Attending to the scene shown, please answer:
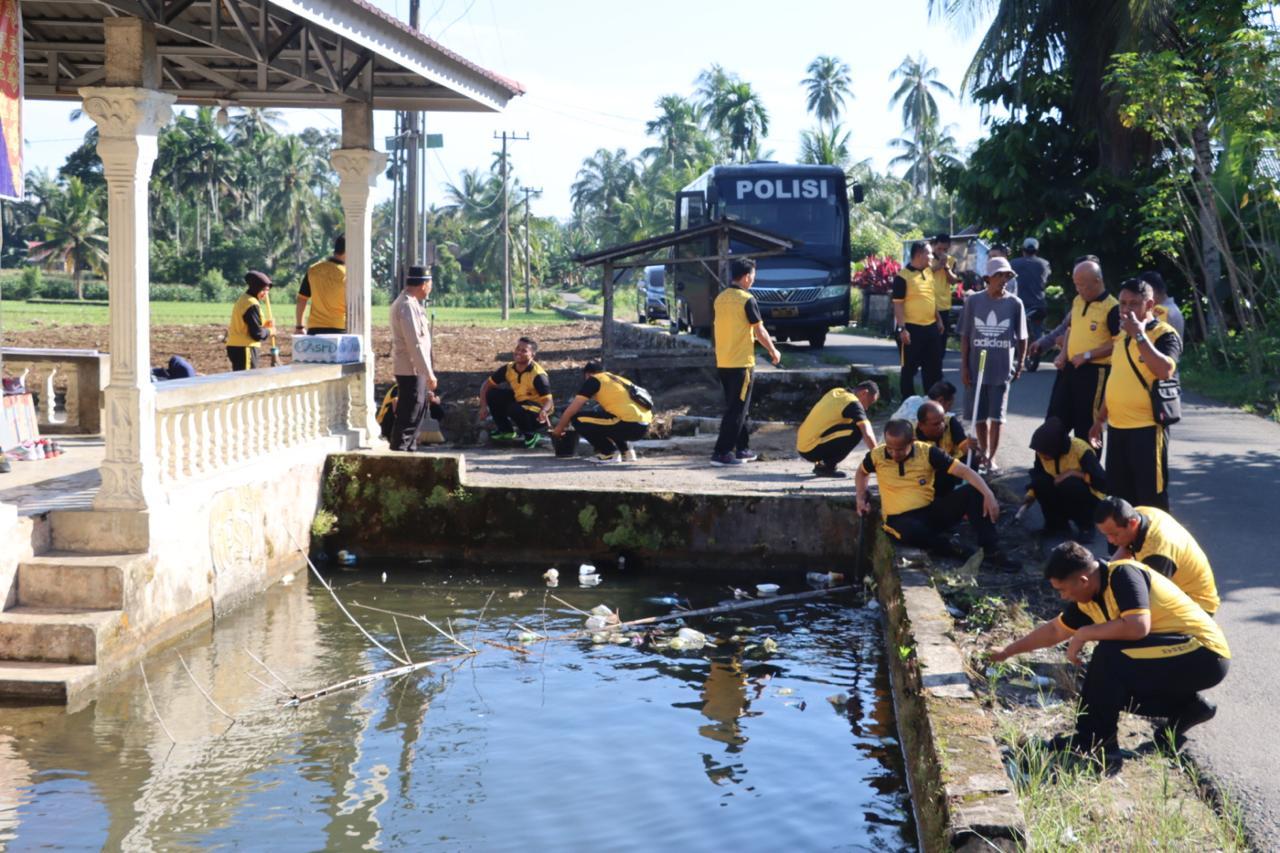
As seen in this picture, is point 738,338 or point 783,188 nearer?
point 738,338

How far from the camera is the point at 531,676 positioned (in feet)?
27.5

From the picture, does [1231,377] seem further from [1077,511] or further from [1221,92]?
[1077,511]

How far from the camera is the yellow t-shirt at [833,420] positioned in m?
12.2

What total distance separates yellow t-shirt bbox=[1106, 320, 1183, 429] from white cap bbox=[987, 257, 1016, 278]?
8.27ft

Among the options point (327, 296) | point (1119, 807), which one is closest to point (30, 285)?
point (327, 296)

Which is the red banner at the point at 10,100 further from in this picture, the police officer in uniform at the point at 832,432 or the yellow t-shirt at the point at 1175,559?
the police officer in uniform at the point at 832,432

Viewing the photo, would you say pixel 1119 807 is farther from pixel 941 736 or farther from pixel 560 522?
pixel 560 522

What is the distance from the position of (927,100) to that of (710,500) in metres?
76.0

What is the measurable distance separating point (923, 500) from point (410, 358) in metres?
4.80

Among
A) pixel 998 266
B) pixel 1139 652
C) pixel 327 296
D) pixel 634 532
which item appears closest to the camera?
pixel 1139 652

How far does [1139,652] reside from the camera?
584cm

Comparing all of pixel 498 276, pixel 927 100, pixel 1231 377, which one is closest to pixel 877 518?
pixel 1231 377

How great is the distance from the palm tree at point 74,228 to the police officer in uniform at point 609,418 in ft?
211

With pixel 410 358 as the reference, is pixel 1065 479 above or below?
below
